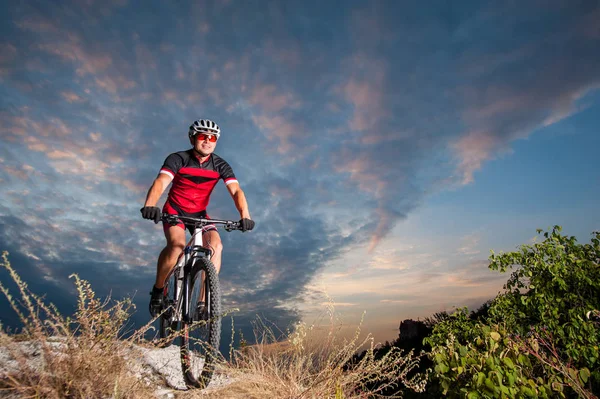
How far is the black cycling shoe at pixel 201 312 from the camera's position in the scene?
4.30 metres

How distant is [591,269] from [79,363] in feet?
20.6

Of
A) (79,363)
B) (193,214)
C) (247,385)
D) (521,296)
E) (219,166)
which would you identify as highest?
(219,166)

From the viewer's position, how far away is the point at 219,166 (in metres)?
5.86

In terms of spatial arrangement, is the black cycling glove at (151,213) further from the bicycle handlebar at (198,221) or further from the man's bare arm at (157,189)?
the man's bare arm at (157,189)

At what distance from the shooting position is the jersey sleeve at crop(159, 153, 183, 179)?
5.33 meters

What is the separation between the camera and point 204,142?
5594 millimetres

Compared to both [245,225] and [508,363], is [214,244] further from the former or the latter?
[508,363]

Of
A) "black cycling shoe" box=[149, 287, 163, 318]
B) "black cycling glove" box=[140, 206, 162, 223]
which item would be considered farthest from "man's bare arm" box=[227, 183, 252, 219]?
"black cycling shoe" box=[149, 287, 163, 318]

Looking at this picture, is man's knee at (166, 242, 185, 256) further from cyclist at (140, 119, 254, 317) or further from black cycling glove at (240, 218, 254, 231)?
black cycling glove at (240, 218, 254, 231)

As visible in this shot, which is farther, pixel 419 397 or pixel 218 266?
pixel 419 397

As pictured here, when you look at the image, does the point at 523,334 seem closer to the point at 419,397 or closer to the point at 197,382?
the point at 419,397

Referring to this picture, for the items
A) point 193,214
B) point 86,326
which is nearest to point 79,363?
point 86,326

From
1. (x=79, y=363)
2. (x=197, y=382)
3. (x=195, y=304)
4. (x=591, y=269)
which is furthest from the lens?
(x=591, y=269)

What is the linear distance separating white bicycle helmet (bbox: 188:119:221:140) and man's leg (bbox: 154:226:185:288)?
1.43m
